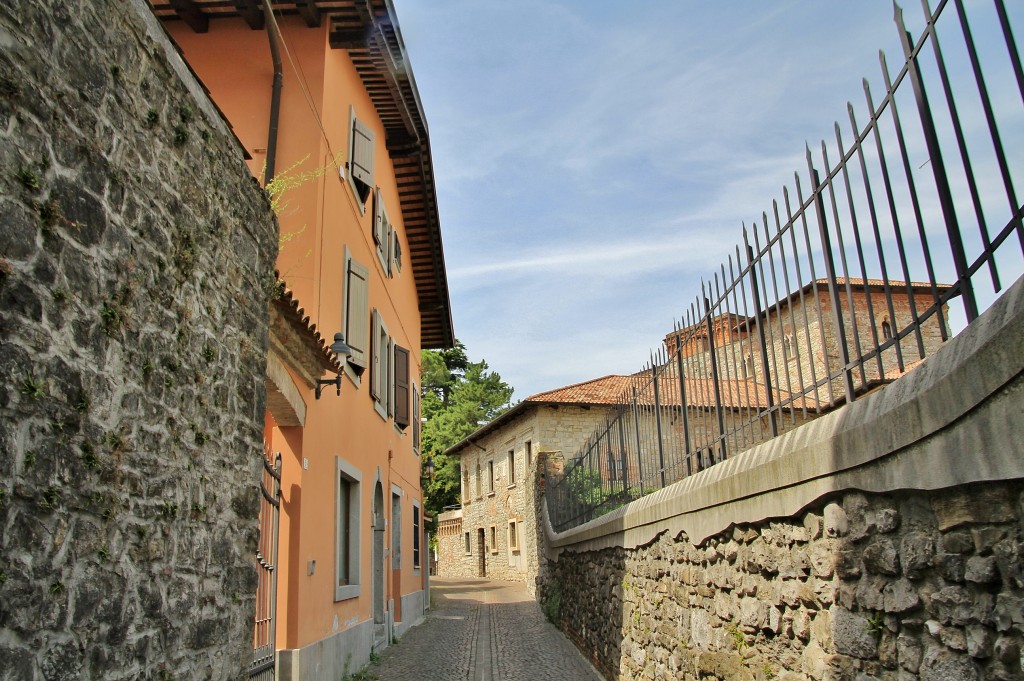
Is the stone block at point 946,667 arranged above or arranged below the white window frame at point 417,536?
below

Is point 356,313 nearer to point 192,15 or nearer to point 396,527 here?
point 192,15

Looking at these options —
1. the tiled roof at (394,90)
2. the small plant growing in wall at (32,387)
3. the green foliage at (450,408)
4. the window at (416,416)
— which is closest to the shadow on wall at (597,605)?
the window at (416,416)

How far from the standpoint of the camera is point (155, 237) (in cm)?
318

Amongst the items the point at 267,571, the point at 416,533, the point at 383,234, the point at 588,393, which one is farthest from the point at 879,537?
the point at 588,393

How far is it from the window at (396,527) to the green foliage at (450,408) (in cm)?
1936

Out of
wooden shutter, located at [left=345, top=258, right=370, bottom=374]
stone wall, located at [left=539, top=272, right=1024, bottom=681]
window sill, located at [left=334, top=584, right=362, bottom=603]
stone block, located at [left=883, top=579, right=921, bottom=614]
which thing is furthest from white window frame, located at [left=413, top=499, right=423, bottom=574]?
stone block, located at [left=883, top=579, right=921, bottom=614]

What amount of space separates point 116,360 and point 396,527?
1089 centimetres

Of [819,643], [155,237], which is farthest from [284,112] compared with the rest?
[819,643]

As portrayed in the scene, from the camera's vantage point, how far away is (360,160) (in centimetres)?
983

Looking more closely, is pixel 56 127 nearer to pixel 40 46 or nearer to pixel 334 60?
pixel 40 46

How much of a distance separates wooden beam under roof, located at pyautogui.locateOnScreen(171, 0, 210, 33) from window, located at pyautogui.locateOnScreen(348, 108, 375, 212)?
1.85 m

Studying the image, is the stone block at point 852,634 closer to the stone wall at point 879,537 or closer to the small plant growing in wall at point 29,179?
the stone wall at point 879,537

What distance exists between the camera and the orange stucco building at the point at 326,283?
6.57 metres

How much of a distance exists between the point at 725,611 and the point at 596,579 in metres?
4.80
